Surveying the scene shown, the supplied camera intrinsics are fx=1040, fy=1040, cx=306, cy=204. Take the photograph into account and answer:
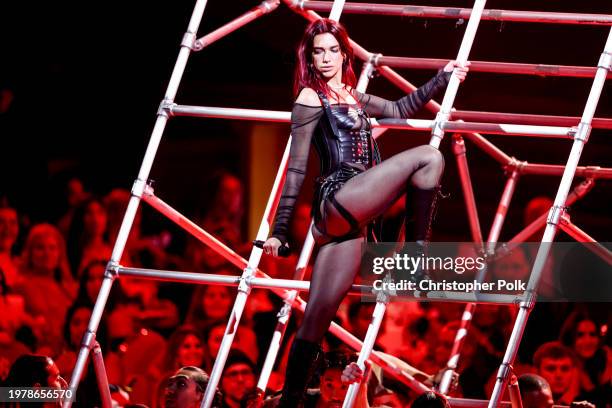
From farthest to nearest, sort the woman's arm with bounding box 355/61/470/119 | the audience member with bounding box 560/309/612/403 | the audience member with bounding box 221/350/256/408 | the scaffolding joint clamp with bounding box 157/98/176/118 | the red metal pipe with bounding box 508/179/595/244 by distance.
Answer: the audience member with bounding box 560/309/612/403
the audience member with bounding box 221/350/256/408
the red metal pipe with bounding box 508/179/595/244
the scaffolding joint clamp with bounding box 157/98/176/118
the woman's arm with bounding box 355/61/470/119

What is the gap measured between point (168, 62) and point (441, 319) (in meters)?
3.51

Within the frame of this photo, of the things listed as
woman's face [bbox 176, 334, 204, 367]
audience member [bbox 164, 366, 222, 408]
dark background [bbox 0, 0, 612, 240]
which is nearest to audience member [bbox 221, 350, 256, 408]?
woman's face [bbox 176, 334, 204, 367]

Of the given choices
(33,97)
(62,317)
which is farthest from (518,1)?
(33,97)

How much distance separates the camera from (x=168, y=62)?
9422 millimetres

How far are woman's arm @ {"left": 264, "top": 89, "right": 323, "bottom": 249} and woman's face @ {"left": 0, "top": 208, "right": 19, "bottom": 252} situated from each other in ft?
12.8

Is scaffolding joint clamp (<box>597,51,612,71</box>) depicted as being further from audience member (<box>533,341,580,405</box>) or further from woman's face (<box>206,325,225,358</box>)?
woman's face (<box>206,325,225,358</box>)

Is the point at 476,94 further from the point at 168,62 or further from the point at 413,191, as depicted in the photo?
the point at 413,191

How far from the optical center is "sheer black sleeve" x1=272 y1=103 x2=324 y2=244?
394cm

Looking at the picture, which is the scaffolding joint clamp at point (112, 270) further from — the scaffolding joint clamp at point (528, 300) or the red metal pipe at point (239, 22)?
the scaffolding joint clamp at point (528, 300)

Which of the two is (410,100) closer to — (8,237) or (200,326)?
(200,326)

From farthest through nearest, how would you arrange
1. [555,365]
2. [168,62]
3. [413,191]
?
[168,62] < [555,365] < [413,191]

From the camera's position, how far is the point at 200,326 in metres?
7.06

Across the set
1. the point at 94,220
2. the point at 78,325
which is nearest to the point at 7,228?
the point at 94,220

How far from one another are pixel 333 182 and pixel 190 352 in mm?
2746
